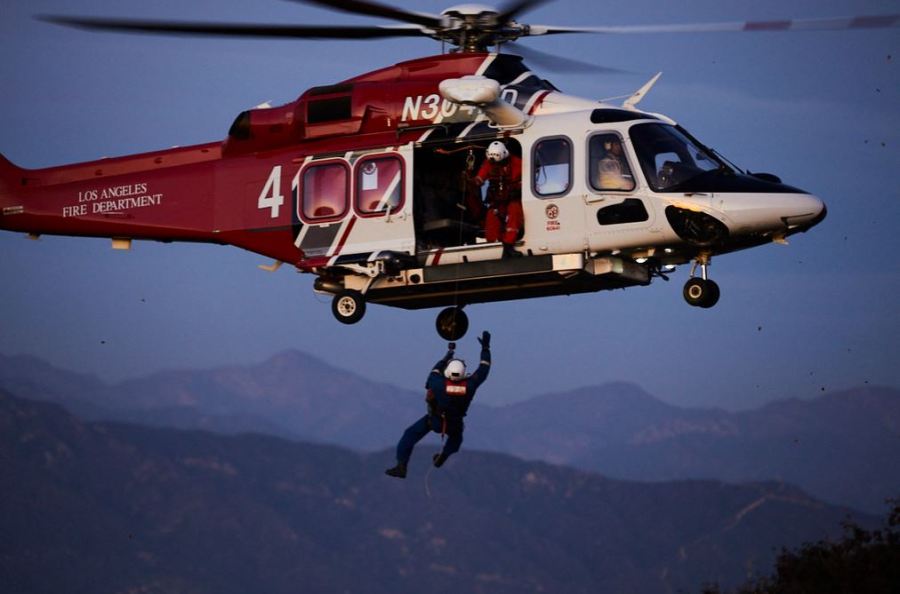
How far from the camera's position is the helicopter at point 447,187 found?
23438mm

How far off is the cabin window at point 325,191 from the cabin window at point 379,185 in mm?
238

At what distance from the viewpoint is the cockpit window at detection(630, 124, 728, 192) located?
2348 centimetres

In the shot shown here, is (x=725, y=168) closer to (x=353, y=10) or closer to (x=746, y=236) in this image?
(x=746, y=236)

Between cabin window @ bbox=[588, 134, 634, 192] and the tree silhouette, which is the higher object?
cabin window @ bbox=[588, 134, 634, 192]

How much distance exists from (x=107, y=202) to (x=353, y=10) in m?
5.73

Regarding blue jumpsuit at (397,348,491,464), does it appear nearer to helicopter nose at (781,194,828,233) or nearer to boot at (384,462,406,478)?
boot at (384,462,406,478)

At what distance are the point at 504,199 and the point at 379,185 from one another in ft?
5.88

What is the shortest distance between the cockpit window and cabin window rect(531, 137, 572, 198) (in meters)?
0.87

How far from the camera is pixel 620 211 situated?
23.5 m

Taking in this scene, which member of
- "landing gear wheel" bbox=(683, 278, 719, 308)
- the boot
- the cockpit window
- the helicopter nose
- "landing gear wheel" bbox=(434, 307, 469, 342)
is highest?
the cockpit window

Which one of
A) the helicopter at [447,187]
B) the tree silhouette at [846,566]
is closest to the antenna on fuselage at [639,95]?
the helicopter at [447,187]

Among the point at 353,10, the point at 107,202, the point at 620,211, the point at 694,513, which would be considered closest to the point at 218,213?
the point at 107,202

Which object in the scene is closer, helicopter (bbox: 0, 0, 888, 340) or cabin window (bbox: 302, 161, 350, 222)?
helicopter (bbox: 0, 0, 888, 340)

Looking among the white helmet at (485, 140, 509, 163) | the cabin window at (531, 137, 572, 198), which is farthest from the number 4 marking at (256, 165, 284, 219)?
the cabin window at (531, 137, 572, 198)
